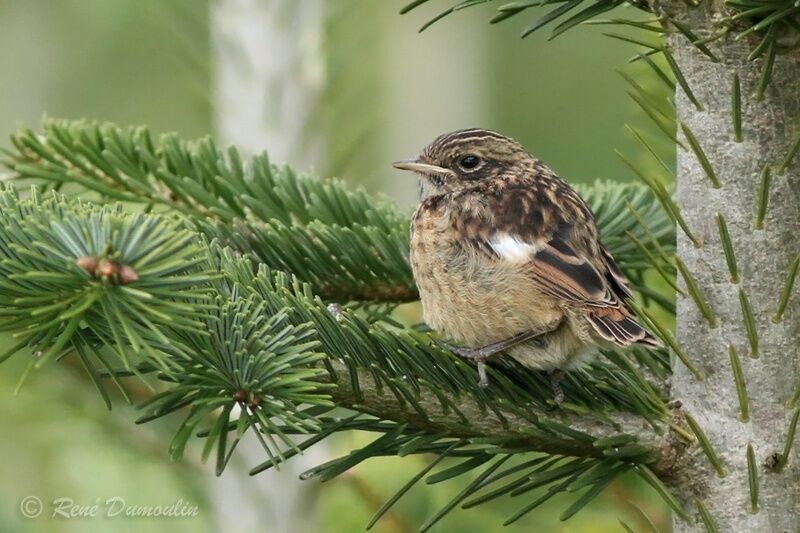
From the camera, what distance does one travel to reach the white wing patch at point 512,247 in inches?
133

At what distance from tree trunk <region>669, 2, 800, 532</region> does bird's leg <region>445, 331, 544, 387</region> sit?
1.64 feet

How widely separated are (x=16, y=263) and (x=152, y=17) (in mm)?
3811

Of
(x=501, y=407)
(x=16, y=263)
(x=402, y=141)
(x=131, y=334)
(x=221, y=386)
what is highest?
(x=16, y=263)

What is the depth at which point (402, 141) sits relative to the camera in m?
13.0

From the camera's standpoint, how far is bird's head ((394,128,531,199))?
417 centimetres

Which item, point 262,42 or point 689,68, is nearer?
point 689,68

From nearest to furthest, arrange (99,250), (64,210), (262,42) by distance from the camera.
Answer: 1. (99,250)
2. (64,210)
3. (262,42)

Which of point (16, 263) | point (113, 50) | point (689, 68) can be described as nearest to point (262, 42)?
point (689, 68)

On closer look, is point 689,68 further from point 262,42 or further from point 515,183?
point 262,42

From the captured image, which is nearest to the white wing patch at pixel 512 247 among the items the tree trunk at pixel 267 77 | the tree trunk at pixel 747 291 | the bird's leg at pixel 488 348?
the bird's leg at pixel 488 348

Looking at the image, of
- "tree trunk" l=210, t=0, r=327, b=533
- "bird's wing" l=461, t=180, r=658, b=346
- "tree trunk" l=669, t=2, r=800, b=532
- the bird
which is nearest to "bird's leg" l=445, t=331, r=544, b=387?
the bird

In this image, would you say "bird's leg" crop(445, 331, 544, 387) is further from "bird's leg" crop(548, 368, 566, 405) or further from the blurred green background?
the blurred green background
